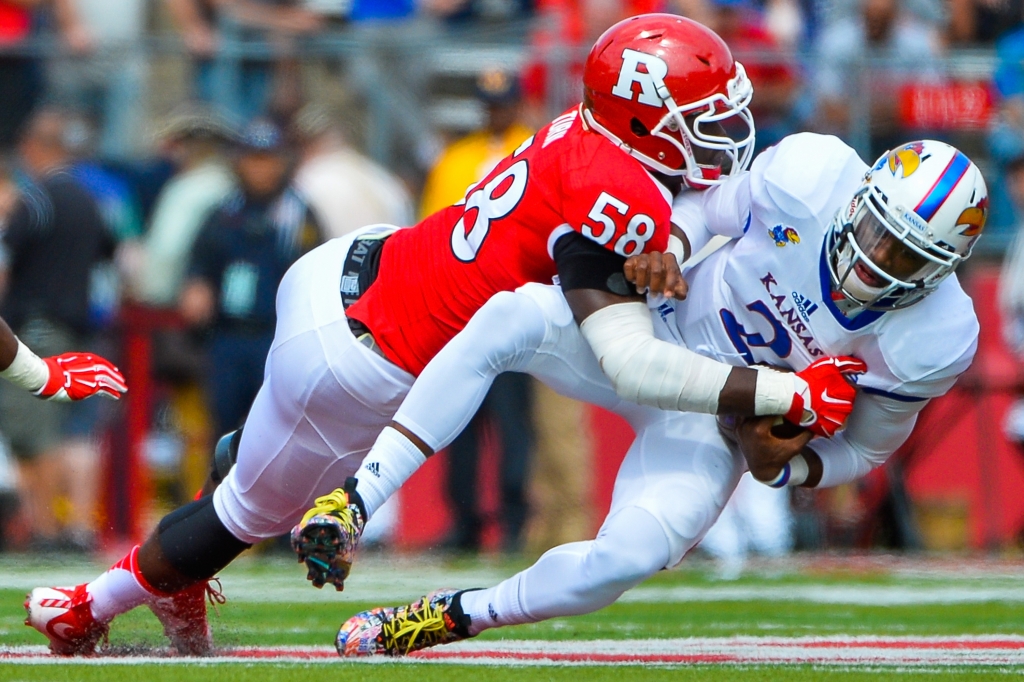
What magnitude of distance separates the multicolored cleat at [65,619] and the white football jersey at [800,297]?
184 centimetres

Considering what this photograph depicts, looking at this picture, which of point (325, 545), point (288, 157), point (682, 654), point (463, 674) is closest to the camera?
point (325, 545)

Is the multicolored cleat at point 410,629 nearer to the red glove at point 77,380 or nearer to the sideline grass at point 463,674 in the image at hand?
the sideline grass at point 463,674

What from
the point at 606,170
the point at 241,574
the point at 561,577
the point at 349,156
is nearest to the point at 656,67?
the point at 606,170

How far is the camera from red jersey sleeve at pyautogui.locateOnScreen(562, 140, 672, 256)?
403 cm

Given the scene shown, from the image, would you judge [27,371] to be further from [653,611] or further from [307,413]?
[653,611]

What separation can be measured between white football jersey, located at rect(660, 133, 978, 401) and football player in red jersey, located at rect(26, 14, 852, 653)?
0.15m

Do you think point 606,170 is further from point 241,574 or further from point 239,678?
point 241,574

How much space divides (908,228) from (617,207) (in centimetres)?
70

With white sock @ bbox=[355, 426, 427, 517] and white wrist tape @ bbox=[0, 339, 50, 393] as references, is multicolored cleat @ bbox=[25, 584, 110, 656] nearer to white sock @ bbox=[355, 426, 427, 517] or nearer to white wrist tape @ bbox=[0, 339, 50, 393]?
white wrist tape @ bbox=[0, 339, 50, 393]

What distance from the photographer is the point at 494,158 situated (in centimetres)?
807

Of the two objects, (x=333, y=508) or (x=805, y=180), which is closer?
(x=333, y=508)

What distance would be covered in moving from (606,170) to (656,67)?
0.99 feet

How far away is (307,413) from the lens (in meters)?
4.35

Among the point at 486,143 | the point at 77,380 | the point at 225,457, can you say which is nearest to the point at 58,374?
the point at 77,380
